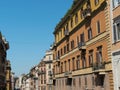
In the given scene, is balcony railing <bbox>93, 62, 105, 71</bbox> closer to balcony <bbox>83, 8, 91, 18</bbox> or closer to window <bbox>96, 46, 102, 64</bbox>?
window <bbox>96, 46, 102, 64</bbox>

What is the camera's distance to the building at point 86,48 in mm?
35156

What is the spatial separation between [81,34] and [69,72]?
400 inches

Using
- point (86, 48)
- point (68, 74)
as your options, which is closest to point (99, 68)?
point (86, 48)

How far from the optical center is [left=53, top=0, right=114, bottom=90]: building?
1384 inches

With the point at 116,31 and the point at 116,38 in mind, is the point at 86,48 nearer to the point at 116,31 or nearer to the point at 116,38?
the point at 116,38

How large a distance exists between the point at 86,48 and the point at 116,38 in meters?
11.7

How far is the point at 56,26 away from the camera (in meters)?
68.7

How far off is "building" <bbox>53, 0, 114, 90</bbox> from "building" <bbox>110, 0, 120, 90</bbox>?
3.39ft

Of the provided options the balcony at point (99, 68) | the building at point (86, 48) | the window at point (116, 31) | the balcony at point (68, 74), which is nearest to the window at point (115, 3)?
the building at point (86, 48)

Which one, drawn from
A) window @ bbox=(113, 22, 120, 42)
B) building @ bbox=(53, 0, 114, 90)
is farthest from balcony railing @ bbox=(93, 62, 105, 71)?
window @ bbox=(113, 22, 120, 42)

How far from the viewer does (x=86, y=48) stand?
143ft

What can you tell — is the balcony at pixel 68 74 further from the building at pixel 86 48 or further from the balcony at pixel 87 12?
the balcony at pixel 87 12

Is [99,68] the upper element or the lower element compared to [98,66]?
lower

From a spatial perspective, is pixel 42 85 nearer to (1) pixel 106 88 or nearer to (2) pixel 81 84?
(2) pixel 81 84
